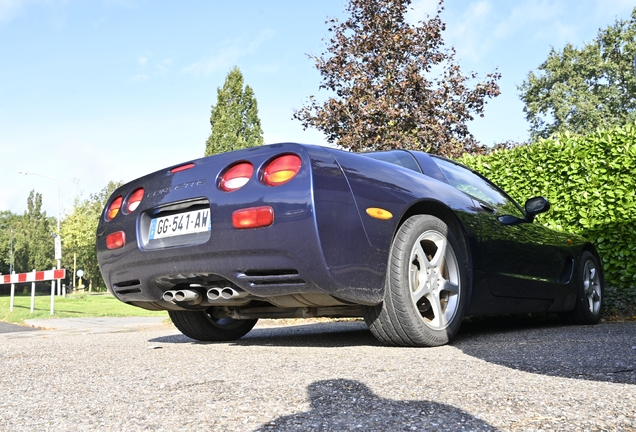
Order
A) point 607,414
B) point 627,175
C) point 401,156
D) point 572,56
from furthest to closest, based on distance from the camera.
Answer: point 572,56, point 627,175, point 401,156, point 607,414

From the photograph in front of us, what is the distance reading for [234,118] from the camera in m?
37.4

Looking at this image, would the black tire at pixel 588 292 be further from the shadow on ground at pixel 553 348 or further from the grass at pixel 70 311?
the grass at pixel 70 311

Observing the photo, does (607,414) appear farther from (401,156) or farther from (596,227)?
(596,227)

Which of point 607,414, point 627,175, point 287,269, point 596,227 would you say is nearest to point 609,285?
Answer: point 596,227

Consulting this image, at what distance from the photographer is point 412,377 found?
2.42 meters

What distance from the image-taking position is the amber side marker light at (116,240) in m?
3.69

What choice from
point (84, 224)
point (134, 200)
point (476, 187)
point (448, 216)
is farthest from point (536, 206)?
point (84, 224)

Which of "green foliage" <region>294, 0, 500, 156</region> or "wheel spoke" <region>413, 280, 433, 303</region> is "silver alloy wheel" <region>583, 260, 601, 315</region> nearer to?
"wheel spoke" <region>413, 280, 433, 303</region>

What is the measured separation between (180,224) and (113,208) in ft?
2.72

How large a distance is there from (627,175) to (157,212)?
18.0 ft

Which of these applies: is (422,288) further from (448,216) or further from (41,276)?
(41,276)

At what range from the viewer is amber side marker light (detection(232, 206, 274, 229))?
9.91ft

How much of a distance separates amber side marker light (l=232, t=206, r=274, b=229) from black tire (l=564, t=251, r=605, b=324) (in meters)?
3.46

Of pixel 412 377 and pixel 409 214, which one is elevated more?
pixel 409 214
